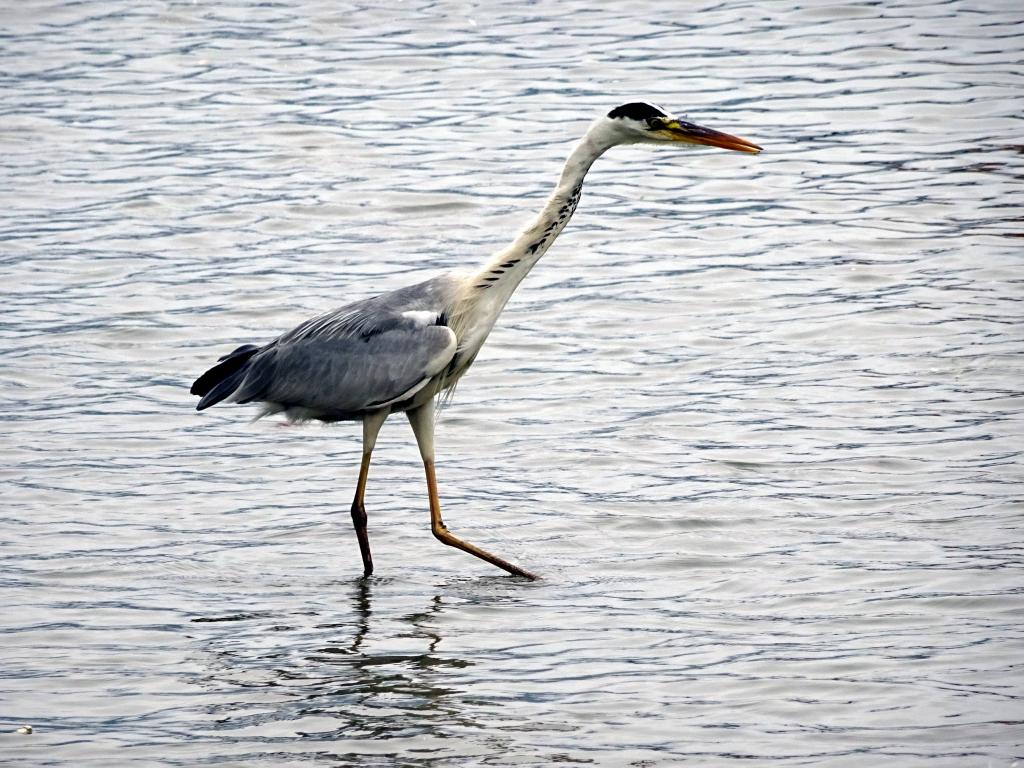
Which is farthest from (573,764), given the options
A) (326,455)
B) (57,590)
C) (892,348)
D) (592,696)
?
(892,348)

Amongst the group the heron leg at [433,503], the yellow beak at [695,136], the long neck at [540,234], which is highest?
the yellow beak at [695,136]

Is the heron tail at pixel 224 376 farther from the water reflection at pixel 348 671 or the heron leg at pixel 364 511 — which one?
the water reflection at pixel 348 671

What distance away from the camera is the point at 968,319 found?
11414 millimetres

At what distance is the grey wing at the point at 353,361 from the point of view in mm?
8227

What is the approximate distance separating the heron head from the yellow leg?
1882 millimetres

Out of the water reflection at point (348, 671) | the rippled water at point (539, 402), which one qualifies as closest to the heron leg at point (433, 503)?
the rippled water at point (539, 402)

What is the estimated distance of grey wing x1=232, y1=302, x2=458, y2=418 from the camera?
324 inches

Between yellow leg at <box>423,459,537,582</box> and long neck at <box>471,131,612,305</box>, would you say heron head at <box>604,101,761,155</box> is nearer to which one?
long neck at <box>471,131,612,305</box>

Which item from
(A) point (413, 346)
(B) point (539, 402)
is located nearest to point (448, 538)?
(A) point (413, 346)

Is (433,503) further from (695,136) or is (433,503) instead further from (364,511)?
(695,136)

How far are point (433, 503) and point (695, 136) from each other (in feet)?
7.14

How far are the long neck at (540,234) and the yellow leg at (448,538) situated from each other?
903 millimetres

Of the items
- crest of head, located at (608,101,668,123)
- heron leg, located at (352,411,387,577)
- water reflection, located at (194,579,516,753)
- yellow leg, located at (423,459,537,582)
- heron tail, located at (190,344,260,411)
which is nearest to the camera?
water reflection, located at (194,579,516,753)

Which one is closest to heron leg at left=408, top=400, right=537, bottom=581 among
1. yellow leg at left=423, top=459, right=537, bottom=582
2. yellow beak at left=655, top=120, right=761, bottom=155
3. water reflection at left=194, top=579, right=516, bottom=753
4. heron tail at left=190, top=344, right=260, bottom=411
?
yellow leg at left=423, top=459, right=537, bottom=582
